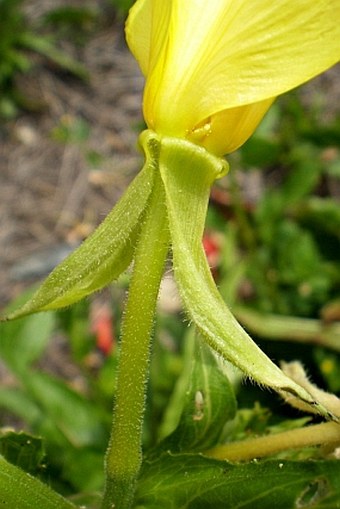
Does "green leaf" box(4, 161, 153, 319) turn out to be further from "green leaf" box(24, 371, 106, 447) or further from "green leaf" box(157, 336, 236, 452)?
"green leaf" box(24, 371, 106, 447)

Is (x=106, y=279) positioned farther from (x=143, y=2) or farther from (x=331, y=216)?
(x=331, y=216)

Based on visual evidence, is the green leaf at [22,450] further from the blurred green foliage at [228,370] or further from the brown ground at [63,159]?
the brown ground at [63,159]

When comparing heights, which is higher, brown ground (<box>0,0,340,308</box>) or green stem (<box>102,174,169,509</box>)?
green stem (<box>102,174,169,509</box>)

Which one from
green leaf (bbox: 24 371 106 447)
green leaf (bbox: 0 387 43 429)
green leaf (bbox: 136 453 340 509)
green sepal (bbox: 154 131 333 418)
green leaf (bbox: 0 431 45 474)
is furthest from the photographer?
green leaf (bbox: 0 387 43 429)

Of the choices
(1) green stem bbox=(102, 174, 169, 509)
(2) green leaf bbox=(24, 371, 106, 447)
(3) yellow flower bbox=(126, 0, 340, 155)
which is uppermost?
(3) yellow flower bbox=(126, 0, 340, 155)

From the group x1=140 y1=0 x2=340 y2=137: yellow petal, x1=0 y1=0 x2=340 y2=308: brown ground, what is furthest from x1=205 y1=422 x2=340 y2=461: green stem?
x1=0 y1=0 x2=340 y2=308: brown ground

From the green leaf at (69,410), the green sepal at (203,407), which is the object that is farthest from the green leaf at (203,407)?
the green leaf at (69,410)

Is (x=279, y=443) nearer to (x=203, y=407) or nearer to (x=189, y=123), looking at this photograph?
(x=203, y=407)
